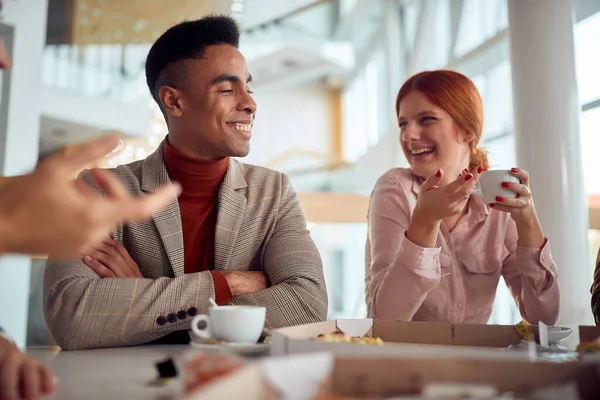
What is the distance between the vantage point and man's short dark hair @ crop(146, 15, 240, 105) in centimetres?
150

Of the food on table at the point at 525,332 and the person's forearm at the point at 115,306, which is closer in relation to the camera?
the food on table at the point at 525,332

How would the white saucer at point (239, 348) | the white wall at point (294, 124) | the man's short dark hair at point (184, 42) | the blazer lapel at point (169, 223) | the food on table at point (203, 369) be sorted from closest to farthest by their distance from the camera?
the food on table at point (203, 369) < the white saucer at point (239, 348) < the blazer lapel at point (169, 223) < the man's short dark hair at point (184, 42) < the white wall at point (294, 124)

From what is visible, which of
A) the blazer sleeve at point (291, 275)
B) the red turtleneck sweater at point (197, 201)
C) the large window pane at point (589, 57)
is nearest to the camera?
the blazer sleeve at point (291, 275)

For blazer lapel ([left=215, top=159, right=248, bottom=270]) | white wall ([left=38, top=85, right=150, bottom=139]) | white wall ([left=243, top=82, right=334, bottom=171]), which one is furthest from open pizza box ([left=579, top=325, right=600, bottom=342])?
white wall ([left=243, top=82, right=334, bottom=171])

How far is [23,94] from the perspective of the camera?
499 centimetres

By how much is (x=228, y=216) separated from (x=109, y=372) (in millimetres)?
681

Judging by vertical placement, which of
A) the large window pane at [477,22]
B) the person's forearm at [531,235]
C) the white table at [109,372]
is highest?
the large window pane at [477,22]

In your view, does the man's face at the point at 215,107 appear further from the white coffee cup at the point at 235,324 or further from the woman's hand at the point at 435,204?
the white coffee cup at the point at 235,324

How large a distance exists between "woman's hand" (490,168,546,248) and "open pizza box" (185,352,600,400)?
0.76 meters

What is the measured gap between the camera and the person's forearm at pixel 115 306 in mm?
1046

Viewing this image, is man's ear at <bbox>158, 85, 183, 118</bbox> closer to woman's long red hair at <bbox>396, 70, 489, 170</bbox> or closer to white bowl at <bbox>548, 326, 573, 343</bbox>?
woman's long red hair at <bbox>396, 70, 489, 170</bbox>

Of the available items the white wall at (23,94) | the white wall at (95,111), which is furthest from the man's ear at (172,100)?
the white wall at (95,111)

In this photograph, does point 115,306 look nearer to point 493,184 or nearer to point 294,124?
point 493,184

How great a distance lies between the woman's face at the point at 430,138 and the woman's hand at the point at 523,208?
0.30m
